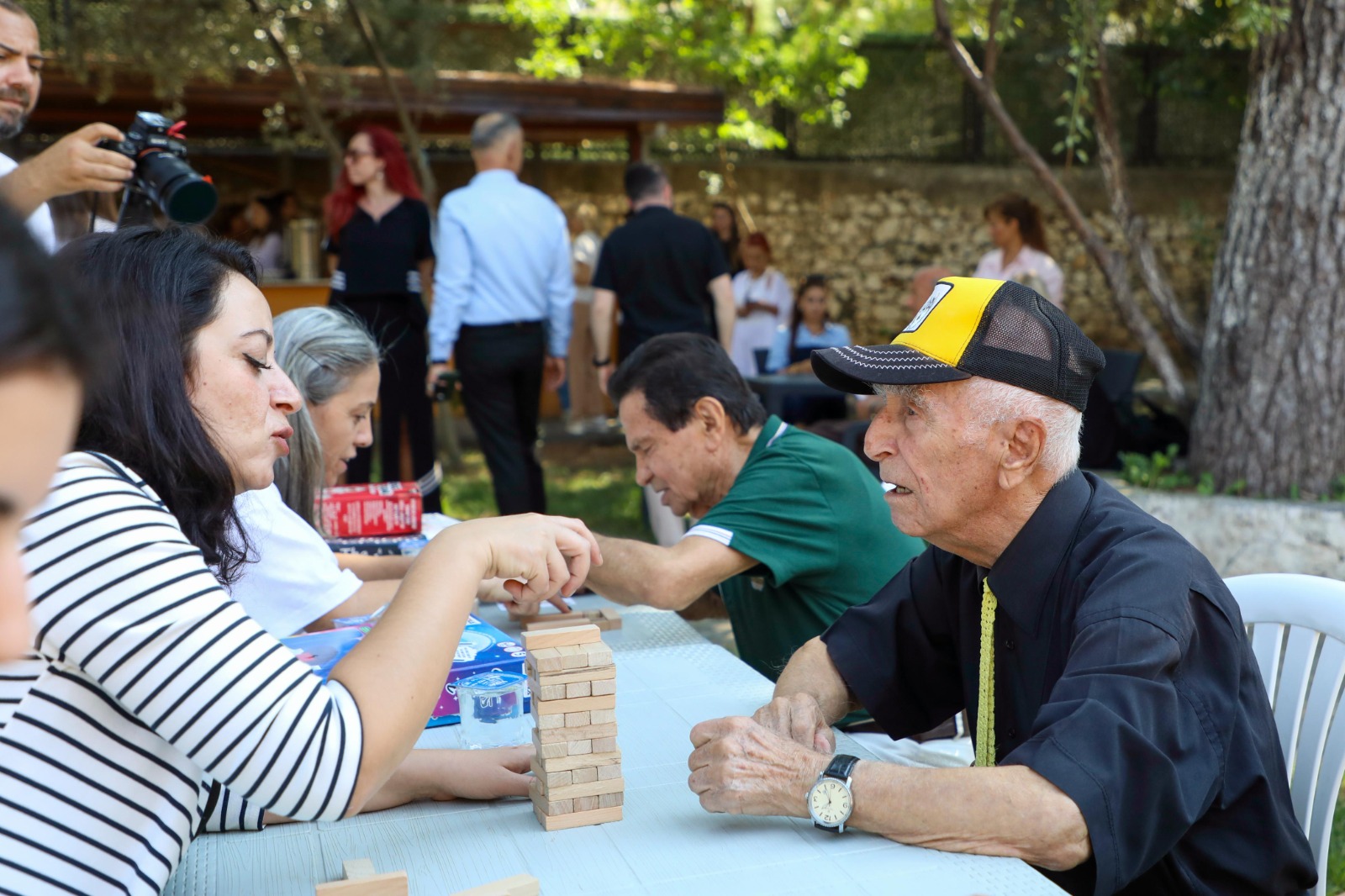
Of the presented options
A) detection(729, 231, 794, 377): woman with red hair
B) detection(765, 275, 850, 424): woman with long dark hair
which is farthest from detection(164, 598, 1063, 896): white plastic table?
detection(729, 231, 794, 377): woman with red hair

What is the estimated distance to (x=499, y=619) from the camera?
2.65m

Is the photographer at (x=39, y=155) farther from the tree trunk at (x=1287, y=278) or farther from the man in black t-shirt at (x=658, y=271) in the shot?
the tree trunk at (x=1287, y=278)

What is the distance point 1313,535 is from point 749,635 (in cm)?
358

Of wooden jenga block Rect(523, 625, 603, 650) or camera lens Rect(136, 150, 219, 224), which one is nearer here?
wooden jenga block Rect(523, 625, 603, 650)

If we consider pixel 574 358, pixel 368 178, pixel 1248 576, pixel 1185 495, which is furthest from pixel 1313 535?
pixel 574 358

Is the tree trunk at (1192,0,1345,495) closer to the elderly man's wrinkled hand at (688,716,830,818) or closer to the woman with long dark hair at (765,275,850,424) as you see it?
the woman with long dark hair at (765,275,850,424)

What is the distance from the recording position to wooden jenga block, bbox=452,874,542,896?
4.17 ft

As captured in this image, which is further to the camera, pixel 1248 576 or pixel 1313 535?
pixel 1313 535

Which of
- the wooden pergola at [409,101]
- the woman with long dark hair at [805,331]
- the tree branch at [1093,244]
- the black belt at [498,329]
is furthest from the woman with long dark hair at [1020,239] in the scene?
the wooden pergola at [409,101]

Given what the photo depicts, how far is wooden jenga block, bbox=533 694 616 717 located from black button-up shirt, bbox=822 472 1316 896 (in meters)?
0.51

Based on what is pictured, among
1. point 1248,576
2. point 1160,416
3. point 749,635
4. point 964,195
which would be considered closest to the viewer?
point 1248,576

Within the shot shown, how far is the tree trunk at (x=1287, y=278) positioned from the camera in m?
5.22

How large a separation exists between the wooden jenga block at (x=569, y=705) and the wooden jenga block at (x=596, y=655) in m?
0.05

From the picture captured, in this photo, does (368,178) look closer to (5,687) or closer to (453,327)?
(453,327)
